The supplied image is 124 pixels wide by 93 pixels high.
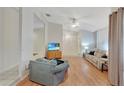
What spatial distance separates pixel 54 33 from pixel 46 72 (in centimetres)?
626

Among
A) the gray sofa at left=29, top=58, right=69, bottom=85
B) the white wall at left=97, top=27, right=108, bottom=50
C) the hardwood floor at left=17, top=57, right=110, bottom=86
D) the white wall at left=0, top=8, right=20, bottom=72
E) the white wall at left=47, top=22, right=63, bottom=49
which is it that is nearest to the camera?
the gray sofa at left=29, top=58, right=69, bottom=85

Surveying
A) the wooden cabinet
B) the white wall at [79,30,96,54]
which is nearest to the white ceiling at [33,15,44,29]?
the wooden cabinet

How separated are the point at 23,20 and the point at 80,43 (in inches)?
304

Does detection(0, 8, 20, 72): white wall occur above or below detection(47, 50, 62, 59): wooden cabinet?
above

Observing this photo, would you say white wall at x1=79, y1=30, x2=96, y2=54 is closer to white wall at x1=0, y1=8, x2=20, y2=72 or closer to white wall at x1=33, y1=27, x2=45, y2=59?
white wall at x1=33, y1=27, x2=45, y2=59

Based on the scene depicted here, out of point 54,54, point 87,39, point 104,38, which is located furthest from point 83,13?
point 87,39

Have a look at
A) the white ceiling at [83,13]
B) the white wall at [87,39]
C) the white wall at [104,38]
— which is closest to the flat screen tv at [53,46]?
the white ceiling at [83,13]

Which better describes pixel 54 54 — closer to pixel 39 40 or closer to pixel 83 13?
pixel 39 40

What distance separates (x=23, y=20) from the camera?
4.23m

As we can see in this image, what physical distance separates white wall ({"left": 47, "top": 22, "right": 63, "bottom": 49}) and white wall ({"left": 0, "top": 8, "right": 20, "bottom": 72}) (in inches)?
161

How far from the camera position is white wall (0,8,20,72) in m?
4.39
